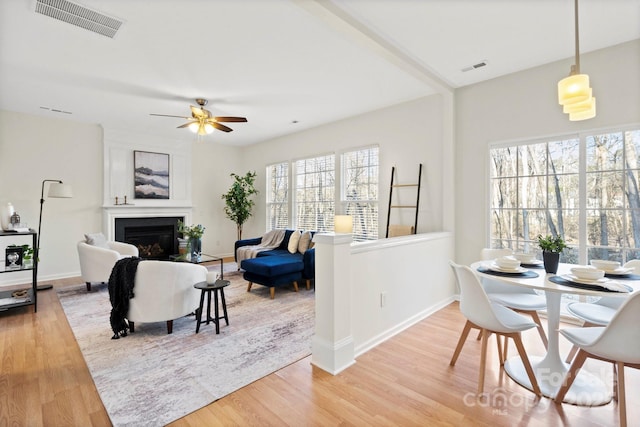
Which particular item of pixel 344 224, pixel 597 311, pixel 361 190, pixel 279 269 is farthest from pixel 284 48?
pixel 597 311

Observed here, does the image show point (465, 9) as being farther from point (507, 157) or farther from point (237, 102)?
point (237, 102)

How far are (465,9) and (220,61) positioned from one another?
2.44 m

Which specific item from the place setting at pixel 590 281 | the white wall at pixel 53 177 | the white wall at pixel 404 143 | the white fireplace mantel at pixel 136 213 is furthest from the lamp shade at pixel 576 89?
the white wall at pixel 53 177

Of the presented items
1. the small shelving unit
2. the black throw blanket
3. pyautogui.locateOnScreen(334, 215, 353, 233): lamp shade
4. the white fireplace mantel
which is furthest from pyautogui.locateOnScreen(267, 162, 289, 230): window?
the small shelving unit

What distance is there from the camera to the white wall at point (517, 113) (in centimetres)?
303

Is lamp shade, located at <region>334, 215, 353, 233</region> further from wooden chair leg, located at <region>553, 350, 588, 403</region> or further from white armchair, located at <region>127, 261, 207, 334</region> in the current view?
wooden chair leg, located at <region>553, 350, 588, 403</region>

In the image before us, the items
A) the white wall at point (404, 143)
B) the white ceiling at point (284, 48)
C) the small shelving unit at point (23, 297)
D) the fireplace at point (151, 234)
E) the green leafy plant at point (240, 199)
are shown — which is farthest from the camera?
the green leafy plant at point (240, 199)

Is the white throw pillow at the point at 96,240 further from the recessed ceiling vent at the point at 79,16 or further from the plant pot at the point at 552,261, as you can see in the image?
the plant pot at the point at 552,261

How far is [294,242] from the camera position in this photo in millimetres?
5188

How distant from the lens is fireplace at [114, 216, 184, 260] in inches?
241

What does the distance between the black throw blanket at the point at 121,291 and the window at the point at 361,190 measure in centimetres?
324

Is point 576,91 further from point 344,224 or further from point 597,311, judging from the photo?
point 344,224

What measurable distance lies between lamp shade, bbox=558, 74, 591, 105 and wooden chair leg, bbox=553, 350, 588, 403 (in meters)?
1.58

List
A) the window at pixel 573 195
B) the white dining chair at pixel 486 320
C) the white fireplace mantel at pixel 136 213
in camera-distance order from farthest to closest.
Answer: the white fireplace mantel at pixel 136 213 < the window at pixel 573 195 < the white dining chair at pixel 486 320
